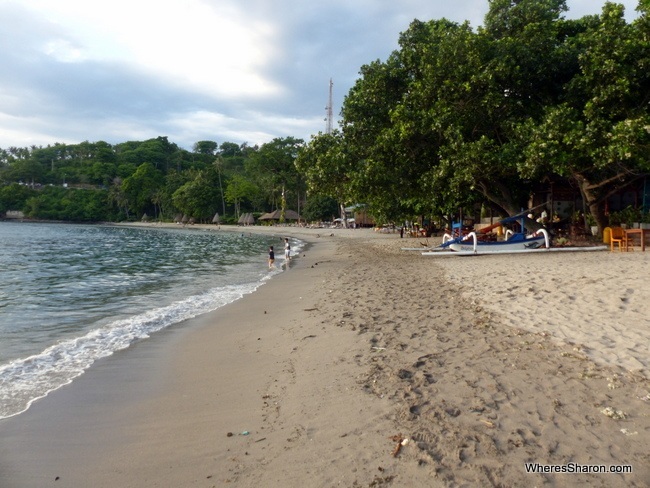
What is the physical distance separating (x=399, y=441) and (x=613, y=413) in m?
1.75

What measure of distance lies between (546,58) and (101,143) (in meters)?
141

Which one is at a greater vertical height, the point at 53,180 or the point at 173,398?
the point at 53,180

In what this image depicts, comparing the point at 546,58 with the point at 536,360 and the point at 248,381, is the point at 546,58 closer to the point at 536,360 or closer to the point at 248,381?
the point at 536,360

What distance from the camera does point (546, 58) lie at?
15.7 metres

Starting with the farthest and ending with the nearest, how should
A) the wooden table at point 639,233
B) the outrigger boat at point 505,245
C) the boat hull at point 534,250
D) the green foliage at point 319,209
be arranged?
the green foliage at point 319,209
the outrigger boat at point 505,245
the boat hull at point 534,250
the wooden table at point 639,233

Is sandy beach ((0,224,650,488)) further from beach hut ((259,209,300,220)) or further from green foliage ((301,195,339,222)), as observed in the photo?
beach hut ((259,209,300,220))

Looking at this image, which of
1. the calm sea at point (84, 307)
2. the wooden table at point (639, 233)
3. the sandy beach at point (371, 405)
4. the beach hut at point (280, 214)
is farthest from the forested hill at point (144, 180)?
the sandy beach at point (371, 405)

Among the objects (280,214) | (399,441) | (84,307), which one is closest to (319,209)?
(280,214)

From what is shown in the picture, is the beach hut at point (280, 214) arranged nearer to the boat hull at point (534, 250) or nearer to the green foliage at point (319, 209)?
the green foliage at point (319, 209)

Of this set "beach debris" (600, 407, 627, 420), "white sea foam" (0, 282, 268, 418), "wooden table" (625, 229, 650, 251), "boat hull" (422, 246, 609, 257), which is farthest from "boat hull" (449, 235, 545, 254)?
"beach debris" (600, 407, 627, 420)

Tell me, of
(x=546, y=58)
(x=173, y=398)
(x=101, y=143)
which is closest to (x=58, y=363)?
(x=173, y=398)

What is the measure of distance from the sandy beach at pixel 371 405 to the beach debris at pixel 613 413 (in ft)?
0.06

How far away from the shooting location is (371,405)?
12.5 feet

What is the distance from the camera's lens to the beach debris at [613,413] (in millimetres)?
3377
